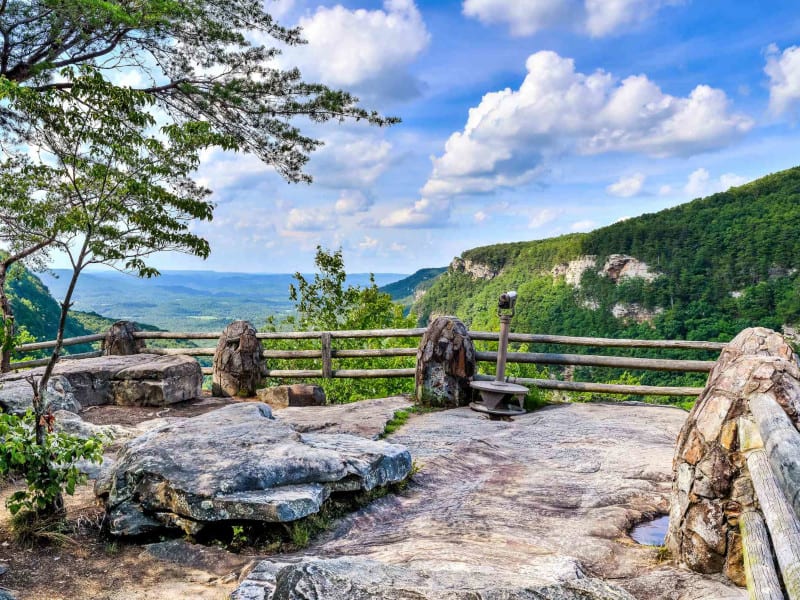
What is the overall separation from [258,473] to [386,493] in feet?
3.57

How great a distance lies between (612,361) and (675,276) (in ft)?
148

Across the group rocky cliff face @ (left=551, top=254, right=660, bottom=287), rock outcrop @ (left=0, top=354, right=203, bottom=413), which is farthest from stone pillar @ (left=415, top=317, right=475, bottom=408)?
rocky cliff face @ (left=551, top=254, right=660, bottom=287)

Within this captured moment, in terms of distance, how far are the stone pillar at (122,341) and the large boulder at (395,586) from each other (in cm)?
912

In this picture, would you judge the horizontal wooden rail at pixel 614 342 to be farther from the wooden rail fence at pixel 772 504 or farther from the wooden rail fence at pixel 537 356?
the wooden rail fence at pixel 772 504

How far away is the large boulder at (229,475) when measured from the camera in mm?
3385

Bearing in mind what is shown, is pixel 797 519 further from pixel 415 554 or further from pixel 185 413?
pixel 185 413

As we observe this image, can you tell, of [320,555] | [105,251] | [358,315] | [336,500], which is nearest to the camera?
[320,555]

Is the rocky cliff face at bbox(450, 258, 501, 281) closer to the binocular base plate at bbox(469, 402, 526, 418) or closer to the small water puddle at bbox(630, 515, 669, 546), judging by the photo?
the binocular base plate at bbox(469, 402, 526, 418)

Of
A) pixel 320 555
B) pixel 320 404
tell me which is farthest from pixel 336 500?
pixel 320 404

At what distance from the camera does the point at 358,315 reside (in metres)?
15.3

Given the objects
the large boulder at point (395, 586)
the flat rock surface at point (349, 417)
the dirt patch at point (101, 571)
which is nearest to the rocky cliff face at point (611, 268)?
the flat rock surface at point (349, 417)

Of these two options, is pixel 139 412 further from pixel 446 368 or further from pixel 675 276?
pixel 675 276

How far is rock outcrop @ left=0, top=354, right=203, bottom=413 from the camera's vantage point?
7645mm

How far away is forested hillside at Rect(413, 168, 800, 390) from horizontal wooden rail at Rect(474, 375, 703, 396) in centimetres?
2250
